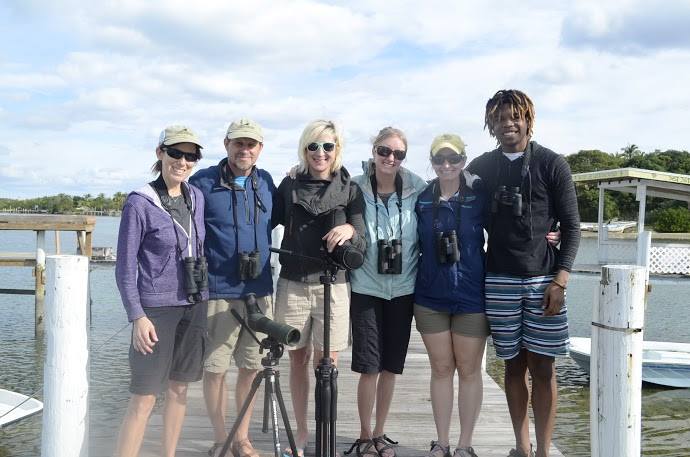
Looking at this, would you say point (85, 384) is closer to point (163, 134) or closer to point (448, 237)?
point (163, 134)

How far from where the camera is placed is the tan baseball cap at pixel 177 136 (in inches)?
119

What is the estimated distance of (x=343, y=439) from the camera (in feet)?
13.4

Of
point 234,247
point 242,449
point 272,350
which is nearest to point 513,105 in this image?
point 234,247

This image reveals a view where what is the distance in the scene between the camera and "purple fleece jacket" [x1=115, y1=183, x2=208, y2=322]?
2.82 m

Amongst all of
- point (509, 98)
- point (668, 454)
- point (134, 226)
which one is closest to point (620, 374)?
point (509, 98)

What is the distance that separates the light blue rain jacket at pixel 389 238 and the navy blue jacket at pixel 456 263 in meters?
0.06

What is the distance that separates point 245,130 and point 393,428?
2.29 m

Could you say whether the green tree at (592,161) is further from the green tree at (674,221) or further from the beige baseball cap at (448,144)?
the beige baseball cap at (448,144)

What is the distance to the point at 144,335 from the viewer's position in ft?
9.24

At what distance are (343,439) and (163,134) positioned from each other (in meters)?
2.27

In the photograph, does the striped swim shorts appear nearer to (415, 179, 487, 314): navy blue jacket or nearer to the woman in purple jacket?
(415, 179, 487, 314): navy blue jacket

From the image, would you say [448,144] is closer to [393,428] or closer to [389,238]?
[389,238]

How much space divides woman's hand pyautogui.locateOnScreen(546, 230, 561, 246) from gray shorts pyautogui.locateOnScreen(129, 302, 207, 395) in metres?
1.83

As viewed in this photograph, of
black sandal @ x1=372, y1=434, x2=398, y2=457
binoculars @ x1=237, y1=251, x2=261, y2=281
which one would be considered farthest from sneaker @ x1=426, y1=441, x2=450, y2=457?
binoculars @ x1=237, y1=251, x2=261, y2=281
